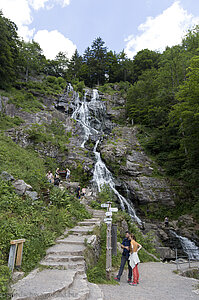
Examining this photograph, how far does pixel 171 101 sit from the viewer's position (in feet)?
73.6

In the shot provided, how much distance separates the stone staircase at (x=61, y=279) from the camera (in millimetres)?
3695

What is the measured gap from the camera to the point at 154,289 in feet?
19.3

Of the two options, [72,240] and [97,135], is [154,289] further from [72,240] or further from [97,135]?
[97,135]

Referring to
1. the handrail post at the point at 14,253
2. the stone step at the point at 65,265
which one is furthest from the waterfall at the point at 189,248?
the handrail post at the point at 14,253

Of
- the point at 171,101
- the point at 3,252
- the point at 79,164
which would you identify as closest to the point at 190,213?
the point at 79,164

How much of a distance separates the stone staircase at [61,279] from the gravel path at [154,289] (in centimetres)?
72

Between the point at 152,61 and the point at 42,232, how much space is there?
46.0 m

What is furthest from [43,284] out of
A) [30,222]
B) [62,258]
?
[30,222]

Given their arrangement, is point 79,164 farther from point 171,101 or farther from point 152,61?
point 152,61

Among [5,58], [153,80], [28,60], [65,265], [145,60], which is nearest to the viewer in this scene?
[65,265]

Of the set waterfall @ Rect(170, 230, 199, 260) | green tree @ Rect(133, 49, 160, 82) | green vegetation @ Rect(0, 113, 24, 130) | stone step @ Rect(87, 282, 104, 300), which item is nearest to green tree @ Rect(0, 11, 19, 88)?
green vegetation @ Rect(0, 113, 24, 130)

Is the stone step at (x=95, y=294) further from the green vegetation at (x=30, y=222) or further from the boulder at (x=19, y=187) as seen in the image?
the boulder at (x=19, y=187)

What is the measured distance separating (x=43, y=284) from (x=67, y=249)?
2069mm

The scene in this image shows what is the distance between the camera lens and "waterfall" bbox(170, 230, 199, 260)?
45.2 feet
